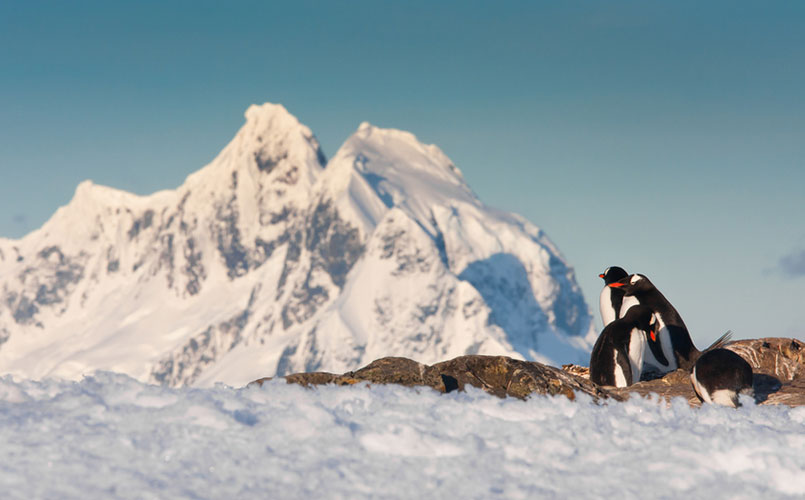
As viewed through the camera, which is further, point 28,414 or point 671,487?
point 28,414

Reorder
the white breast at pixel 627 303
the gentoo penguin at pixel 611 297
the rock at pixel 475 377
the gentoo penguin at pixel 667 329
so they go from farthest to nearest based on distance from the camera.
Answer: the gentoo penguin at pixel 611 297 < the white breast at pixel 627 303 < the gentoo penguin at pixel 667 329 < the rock at pixel 475 377

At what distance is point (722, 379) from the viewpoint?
13422 millimetres

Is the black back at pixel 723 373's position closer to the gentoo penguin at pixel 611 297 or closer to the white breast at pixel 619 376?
the white breast at pixel 619 376

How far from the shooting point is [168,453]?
8.96 m

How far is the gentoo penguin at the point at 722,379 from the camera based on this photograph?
13352 mm

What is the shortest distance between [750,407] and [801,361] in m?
5.36

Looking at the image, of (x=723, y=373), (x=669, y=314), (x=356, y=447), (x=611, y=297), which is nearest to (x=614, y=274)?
(x=611, y=297)

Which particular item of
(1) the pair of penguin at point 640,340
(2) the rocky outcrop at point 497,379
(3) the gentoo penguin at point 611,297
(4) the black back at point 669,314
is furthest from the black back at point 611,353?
(3) the gentoo penguin at point 611,297

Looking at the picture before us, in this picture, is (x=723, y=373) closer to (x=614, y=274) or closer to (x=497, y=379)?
(x=497, y=379)

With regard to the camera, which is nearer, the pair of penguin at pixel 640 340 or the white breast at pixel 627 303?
the pair of penguin at pixel 640 340

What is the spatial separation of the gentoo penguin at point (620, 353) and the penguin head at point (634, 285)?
1888mm

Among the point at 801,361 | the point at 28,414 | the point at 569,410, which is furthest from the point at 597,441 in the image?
the point at 801,361

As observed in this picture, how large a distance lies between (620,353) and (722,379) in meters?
3.71

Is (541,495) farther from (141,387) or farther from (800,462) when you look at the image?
(141,387)
